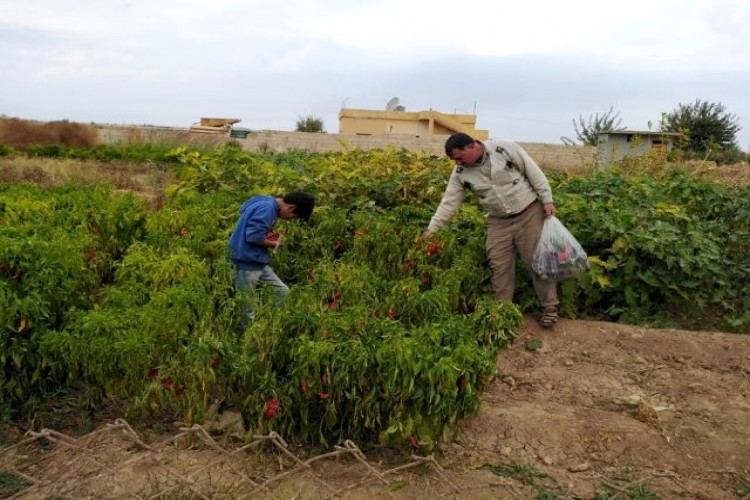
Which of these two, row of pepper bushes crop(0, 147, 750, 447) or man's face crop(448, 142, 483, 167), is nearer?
row of pepper bushes crop(0, 147, 750, 447)

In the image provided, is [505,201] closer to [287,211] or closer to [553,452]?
[287,211]

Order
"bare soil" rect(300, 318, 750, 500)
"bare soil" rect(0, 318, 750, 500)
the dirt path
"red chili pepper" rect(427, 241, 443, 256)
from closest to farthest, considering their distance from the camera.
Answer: "bare soil" rect(0, 318, 750, 500)
"bare soil" rect(300, 318, 750, 500)
the dirt path
"red chili pepper" rect(427, 241, 443, 256)

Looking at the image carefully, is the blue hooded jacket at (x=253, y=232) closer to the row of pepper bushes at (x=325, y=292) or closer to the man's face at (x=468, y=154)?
the row of pepper bushes at (x=325, y=292)

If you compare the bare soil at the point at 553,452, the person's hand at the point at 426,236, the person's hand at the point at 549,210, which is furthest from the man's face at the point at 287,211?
the person's hand at the point at 549,210

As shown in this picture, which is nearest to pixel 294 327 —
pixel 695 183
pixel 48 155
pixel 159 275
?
pixel 159 275

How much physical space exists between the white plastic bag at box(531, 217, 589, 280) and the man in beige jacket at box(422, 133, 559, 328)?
107 millimetres

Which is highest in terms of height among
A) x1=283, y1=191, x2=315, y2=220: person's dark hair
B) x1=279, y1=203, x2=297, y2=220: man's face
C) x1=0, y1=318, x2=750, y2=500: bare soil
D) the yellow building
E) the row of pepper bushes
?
the yellow building

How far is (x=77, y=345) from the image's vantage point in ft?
11.5

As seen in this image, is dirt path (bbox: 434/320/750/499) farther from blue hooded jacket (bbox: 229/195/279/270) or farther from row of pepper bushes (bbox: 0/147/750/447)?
blue hooded jacket (bbox: 229/195/279/270)

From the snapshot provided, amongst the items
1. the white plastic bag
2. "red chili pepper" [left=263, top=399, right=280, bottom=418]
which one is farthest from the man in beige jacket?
"red chili pepper" [left=263, top=399, right=280, bottom=418]

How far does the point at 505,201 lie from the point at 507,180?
0.15 metres

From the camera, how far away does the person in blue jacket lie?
15.3 feet

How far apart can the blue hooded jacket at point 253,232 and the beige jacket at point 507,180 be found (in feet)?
4.61

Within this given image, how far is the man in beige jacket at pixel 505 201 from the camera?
5.00 meters
